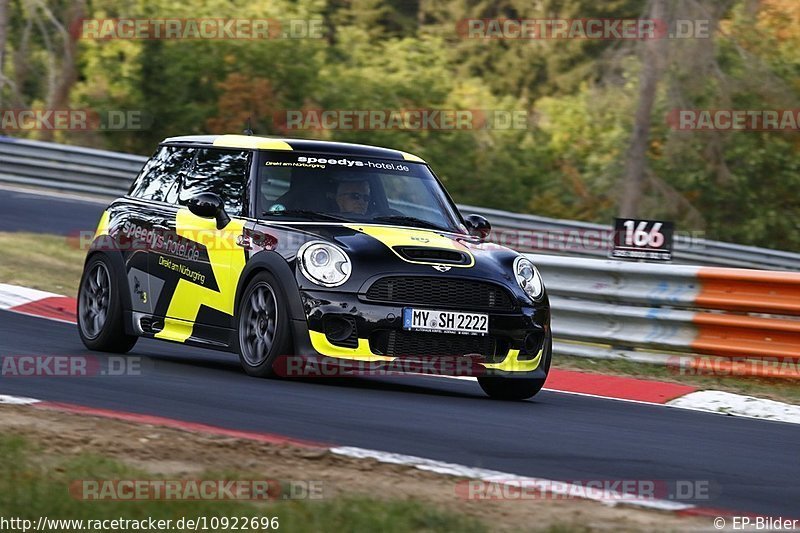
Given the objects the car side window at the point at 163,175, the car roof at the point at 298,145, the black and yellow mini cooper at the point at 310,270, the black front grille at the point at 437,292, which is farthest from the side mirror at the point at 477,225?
the car side window at the point at 163,175

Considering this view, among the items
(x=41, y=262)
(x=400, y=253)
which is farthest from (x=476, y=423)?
(x=41, y=262)

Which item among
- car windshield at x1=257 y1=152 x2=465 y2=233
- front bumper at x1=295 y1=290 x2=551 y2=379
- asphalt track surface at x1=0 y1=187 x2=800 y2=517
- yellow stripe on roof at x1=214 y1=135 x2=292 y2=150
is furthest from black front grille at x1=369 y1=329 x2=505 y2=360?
yellow stripe on roof at x1=214 y1=135 x2=292 y2=150

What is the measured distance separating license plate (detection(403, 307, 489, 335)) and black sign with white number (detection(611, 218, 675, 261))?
2.74m

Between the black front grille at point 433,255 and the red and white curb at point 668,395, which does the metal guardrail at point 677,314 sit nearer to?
the red and white curb at point 668,395

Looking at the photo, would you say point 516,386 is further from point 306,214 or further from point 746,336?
point 746,336

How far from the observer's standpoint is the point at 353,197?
9727 millimetres

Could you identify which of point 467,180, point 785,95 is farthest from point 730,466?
point 467,180

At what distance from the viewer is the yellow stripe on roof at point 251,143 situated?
32.2 ft

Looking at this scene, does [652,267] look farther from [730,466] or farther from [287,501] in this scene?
[287,501]

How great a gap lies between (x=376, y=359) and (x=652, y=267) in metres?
3.73

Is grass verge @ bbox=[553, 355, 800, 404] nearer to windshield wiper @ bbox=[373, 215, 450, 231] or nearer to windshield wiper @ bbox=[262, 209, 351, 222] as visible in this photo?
windshield wiper @ bbox=[373, 215, 450, 231]

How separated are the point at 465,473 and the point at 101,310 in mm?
5218

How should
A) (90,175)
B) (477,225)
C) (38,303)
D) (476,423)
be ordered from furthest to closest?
(90,175)
(38,303)
(477,225)
(476,423)

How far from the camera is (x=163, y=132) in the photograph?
119 ft
